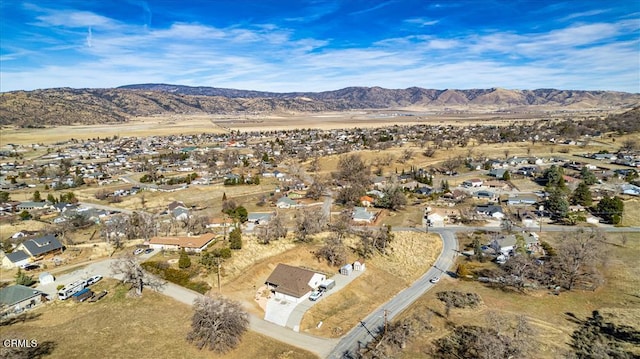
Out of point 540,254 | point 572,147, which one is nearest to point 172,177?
point 540,254

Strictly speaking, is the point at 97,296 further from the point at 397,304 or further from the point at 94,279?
the point at 397,304

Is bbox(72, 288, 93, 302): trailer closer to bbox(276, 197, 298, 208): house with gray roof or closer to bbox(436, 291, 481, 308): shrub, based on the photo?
bbox(436, 291, 481, 308): shrub

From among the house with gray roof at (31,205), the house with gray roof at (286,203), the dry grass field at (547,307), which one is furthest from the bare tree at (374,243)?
the house with gray roof at (31,205)

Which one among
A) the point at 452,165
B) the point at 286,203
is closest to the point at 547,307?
the point at 286,203

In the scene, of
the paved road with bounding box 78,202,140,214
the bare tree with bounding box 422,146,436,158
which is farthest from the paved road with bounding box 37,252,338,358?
the bare tree with bounding box 422,146,436,158

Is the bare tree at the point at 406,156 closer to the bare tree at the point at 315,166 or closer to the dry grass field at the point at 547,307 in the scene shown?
the bare tree at the point at 315,166

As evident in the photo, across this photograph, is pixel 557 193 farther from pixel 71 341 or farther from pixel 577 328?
pixel 71 341

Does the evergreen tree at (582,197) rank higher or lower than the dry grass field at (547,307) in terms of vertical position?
higher
